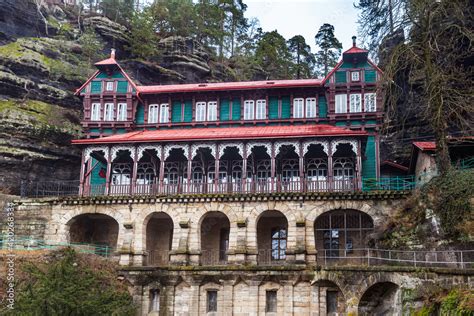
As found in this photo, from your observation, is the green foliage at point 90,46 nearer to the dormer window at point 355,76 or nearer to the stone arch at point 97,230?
the stone arch at point 97,230

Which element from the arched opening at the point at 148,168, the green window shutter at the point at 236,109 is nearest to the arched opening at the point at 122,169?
the arched opening at the point at 148,168

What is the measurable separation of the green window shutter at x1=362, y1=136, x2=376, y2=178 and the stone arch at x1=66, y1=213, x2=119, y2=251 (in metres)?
18.0

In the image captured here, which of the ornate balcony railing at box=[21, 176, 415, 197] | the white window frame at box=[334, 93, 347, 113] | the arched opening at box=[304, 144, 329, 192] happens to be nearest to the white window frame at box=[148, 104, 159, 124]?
the ornate balcony railing at box=[21, 176, 415, 197]

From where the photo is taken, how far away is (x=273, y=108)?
1676 inches

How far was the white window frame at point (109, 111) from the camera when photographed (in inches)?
1718

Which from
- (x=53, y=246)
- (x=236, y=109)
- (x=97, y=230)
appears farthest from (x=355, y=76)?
(x=53, y=246)

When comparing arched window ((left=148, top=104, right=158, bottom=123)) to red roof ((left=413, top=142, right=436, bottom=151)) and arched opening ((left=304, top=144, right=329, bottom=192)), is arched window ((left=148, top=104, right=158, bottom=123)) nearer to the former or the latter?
arched opening ((left=304, top=144, right=329, bottom=192))

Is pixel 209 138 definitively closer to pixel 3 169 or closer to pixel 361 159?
pixel 361 159

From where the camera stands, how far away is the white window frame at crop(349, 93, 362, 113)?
4083 cm

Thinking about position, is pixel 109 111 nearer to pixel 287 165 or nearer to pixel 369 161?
pixel 287 165

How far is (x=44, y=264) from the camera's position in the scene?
31031mm

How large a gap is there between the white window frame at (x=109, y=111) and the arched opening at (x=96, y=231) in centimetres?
843

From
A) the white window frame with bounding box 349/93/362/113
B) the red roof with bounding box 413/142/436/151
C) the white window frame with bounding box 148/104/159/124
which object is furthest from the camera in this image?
the white window frame with bounding box 148/104/159/124

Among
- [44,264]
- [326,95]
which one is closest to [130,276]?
[44,264]
